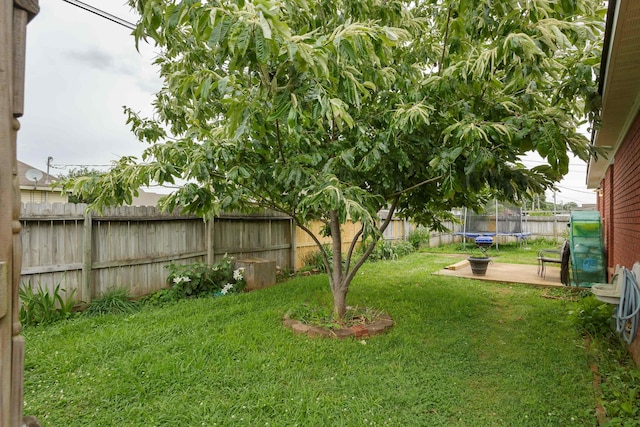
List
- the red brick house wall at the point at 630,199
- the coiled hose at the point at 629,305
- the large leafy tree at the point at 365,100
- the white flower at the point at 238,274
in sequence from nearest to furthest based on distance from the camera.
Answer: the large leafy tree at the point at 365,100
the coiled hose at the point at 629,305
the red brick house wall at the point at 630,199
the white flower at the point at 238,274

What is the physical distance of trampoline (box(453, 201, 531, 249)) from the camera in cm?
1393

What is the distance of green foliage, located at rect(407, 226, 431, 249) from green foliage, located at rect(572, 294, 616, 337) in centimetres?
814

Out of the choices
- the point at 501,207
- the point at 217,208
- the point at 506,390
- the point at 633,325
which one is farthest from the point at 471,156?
the point at 501,207

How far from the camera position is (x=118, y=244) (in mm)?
4953

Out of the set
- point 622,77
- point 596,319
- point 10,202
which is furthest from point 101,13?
point 596,319

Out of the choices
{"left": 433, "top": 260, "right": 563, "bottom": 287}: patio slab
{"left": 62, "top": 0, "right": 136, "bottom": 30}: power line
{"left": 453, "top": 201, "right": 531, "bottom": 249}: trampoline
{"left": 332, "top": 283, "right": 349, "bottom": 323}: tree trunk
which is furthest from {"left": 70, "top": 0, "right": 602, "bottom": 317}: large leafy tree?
{"left": 453, "top": 201, "right": 531, "bottom": 249}: trampoline

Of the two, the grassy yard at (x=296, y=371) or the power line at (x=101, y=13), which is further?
the power line at (x=101, y=13)

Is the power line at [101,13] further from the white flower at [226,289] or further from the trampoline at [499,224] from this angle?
the trampoline at [499,224]

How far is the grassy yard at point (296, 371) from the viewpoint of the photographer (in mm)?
2385

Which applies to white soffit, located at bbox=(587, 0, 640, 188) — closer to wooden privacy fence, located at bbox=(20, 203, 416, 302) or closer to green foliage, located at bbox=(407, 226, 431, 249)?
wooden privacy fence, located at bbox=(20, 203, 416, 302)

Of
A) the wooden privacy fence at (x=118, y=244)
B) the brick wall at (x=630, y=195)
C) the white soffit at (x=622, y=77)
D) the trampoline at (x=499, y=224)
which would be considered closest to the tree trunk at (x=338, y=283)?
the white soffit at (x=622, y=77)

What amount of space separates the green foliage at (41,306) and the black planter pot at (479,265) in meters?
7.27

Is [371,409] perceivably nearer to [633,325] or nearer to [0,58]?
[633,325]

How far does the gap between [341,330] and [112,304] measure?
124 inches
